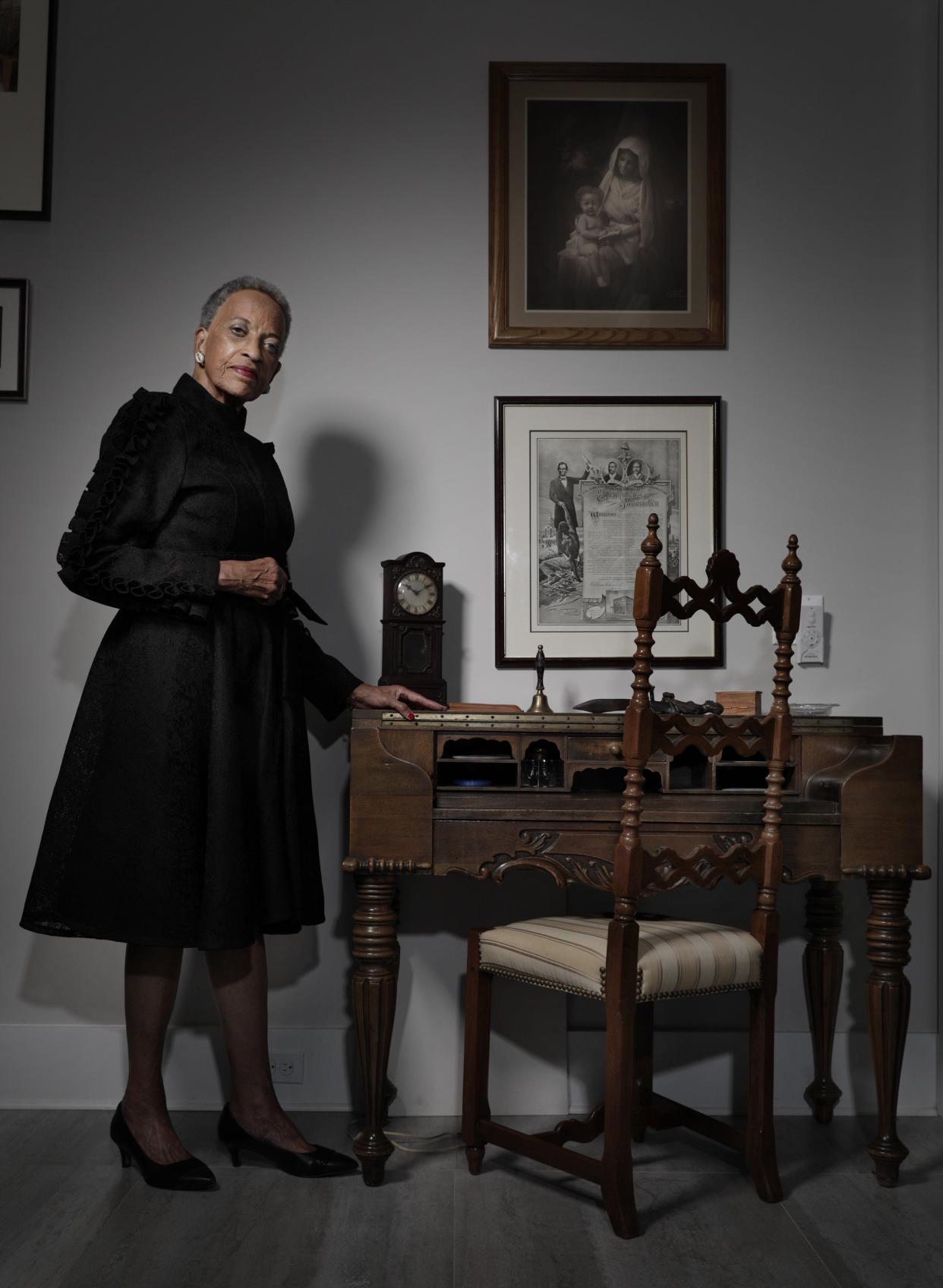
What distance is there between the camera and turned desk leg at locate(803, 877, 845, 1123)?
2.84 metres

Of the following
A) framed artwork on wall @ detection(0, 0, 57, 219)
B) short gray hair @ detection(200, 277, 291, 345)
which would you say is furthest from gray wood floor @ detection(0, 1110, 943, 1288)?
framed artwork on wall @ detection(0, 0, 57, 219)

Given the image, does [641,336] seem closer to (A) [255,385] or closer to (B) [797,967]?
(A) [255,385]

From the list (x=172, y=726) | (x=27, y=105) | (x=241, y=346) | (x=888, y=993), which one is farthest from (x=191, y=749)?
(x=27, y=105)

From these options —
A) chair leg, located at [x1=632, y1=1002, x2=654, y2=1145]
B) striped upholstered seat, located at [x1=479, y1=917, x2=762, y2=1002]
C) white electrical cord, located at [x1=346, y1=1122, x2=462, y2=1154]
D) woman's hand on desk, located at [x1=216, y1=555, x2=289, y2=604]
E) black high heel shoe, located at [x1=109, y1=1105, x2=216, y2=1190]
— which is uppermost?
woman's hand on desk, located at [x1=216, y1=555, x2=289, y2=604]

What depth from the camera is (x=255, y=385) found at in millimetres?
2570

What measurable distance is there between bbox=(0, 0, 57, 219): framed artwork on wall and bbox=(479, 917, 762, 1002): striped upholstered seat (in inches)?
93.2

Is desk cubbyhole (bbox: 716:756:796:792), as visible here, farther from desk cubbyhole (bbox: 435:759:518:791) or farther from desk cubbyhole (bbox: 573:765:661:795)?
desk cubbyhole (bbox: 435:759:518:791)

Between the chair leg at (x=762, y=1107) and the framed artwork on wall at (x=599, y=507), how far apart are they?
1047mm

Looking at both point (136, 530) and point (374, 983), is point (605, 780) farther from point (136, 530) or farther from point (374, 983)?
point (136, 530)

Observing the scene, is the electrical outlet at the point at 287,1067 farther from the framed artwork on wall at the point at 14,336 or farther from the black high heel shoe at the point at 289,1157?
the framed artwork on wall at the point at 14,336

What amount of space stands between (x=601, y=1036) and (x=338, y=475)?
170cm

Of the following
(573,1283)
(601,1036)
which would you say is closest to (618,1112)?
(573,1283)

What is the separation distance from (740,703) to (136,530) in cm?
151

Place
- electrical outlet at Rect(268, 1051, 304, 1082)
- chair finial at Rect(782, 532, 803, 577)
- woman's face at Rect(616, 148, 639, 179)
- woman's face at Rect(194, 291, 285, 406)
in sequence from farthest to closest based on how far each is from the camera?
woman's face at Rect(616, 148, 639, 179) → electrical outlet at Rect(268, 1051, 304, 1082) → woman's face at Rect(194, 291, 285, 406) → chair finial at Rect(782, 532, 803, 577)
